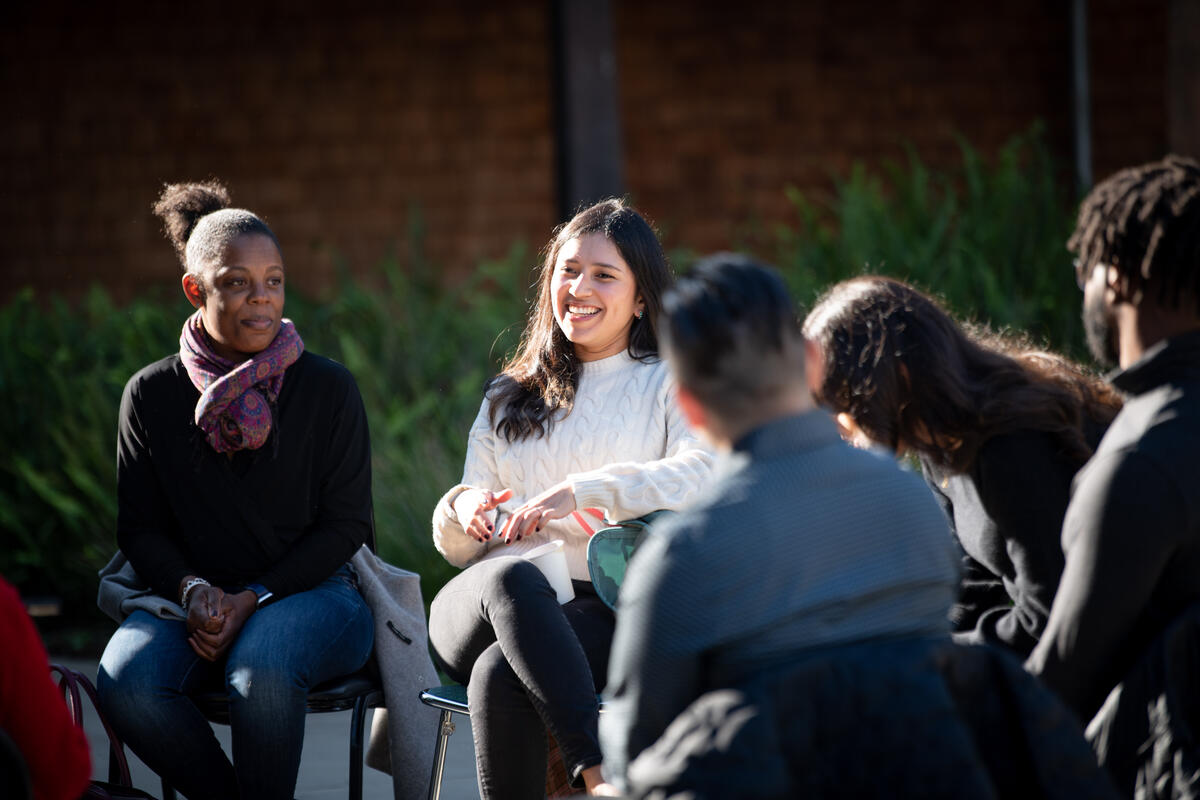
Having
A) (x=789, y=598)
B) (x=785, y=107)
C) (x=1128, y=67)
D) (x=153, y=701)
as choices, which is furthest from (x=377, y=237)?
(x=789, y=598)

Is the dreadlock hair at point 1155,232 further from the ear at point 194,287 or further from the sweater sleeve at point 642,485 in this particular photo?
the ear at point 194,287

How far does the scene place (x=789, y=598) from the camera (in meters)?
1.69

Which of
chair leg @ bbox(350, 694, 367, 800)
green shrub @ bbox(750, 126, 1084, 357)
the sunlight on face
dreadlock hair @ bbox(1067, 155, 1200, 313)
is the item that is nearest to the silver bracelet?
chair leg @ bbox(350, 694, 367, 800)

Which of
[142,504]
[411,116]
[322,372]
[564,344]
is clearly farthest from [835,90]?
[142,504]

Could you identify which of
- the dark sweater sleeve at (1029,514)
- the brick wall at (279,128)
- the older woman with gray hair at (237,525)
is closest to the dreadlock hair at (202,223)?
the older woman with gray hair at (237,525)

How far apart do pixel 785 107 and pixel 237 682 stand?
273 inches

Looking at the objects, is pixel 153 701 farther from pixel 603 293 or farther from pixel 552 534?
pixel 603 293

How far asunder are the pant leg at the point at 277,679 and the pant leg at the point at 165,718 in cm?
8

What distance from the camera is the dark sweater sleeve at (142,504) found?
325 cm

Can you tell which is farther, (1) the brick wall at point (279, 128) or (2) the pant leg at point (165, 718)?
(1) the brick wall at point (279, 128)

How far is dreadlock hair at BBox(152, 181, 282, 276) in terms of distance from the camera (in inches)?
131

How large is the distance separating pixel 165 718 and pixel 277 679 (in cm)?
27

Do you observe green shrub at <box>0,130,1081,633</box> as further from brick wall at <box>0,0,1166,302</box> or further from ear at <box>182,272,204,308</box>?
ear at <box>182,272,204,308</box>

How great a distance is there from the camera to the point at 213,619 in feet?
10.1
